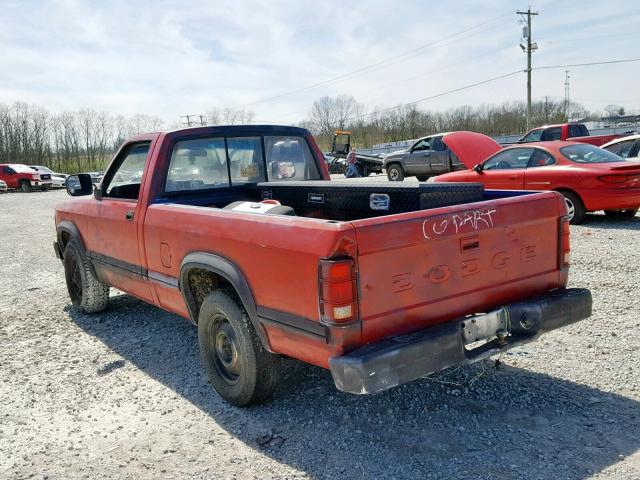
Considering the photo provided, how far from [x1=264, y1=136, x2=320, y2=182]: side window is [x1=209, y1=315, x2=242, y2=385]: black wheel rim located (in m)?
1.78

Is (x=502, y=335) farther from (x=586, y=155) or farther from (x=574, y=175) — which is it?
(x=586, y=155)

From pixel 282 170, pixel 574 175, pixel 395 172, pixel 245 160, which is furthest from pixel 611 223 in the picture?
pixel 395 172

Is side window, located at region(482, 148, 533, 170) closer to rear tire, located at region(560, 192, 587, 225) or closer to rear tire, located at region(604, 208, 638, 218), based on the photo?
rear tire, located at region(560, 192, 587, 225)

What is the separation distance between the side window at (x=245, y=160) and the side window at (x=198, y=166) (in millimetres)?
78

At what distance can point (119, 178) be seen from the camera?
5.16m

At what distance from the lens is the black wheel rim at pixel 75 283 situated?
234 inches

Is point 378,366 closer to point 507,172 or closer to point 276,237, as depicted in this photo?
point 276,237

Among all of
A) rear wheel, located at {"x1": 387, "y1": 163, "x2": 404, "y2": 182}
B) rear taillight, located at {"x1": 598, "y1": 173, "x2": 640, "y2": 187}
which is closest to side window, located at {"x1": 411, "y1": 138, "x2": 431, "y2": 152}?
rear wheel, located at {"x1": 387, "y1": 163, "x2": 404, "y2": 182}

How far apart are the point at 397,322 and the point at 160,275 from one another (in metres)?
2.09

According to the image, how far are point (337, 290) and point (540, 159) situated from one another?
8354 mm

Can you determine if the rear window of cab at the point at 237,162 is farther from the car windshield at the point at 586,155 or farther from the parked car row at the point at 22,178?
the parked car row at the point at 22,178

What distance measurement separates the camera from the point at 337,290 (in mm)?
2613

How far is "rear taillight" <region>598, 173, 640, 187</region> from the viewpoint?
8.75 metres

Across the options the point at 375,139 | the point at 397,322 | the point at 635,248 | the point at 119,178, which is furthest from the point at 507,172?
the point at 375,139
